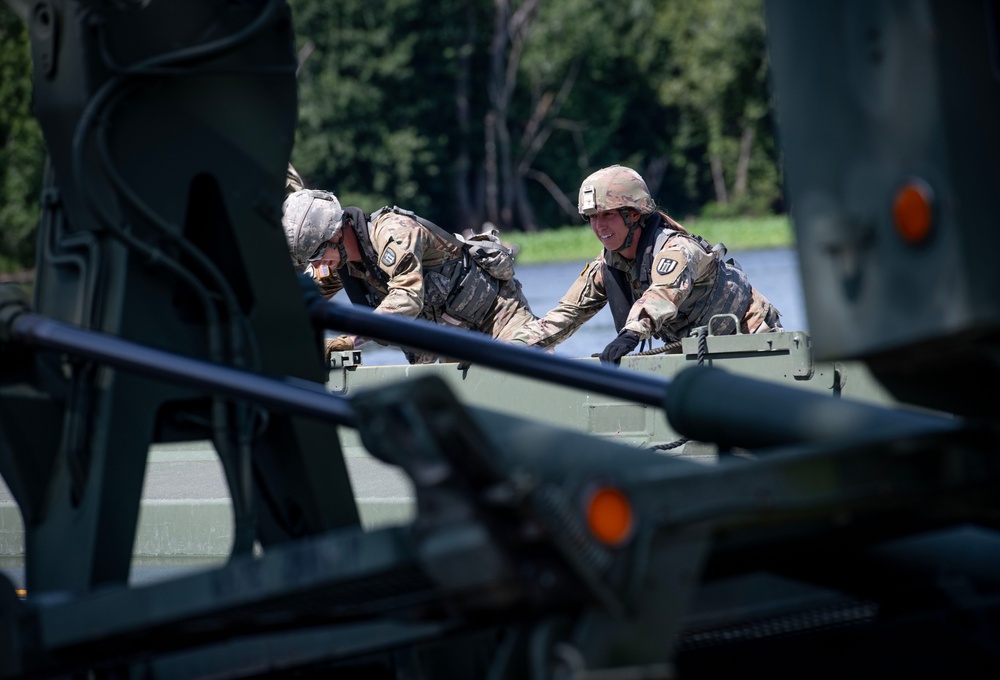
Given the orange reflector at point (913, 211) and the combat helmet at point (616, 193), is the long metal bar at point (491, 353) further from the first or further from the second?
the combat helmet at point (616, 193)

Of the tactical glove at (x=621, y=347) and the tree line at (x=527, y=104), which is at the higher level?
the tree line at (x=527, y=104)

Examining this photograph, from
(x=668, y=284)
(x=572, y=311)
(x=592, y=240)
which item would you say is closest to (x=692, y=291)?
(x=668, y=284)

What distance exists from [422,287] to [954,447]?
6778 mm

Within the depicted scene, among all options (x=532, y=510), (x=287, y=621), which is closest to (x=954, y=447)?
(x=532, y=510)

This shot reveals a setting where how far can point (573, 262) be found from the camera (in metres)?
42.4

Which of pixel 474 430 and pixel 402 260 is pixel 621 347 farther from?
pixel 474 430

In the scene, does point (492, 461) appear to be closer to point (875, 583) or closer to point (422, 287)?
point (875, 583)

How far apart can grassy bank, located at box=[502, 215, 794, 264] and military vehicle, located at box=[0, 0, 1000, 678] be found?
1543 inches

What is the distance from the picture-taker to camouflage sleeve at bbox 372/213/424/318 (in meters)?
8.87

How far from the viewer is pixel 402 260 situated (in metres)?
9.01

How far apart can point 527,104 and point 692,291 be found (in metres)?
47.1

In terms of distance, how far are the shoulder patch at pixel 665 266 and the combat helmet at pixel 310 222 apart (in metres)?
1.99

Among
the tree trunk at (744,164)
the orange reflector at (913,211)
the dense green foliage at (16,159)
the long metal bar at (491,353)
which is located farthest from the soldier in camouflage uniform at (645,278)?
the tree trunk at (744,164)

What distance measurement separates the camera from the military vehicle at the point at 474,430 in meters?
2.07
